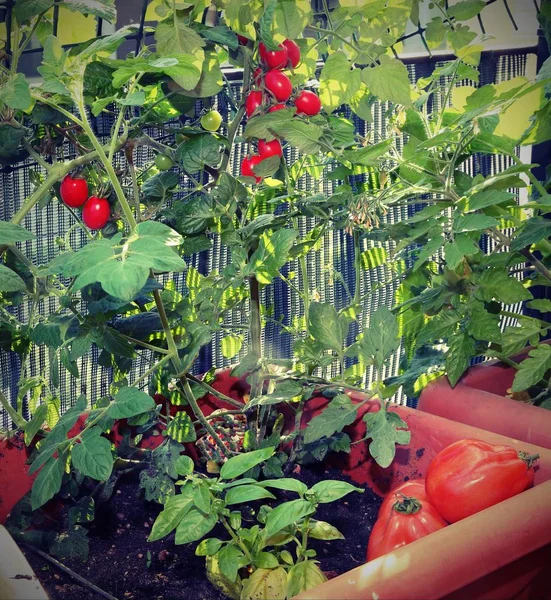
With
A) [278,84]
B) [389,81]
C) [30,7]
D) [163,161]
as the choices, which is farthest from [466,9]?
[30,7]

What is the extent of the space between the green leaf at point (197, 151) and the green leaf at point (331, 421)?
0.36m

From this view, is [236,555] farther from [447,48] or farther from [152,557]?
[447,48]

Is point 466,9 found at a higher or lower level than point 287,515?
higher

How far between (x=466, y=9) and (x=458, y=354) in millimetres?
494

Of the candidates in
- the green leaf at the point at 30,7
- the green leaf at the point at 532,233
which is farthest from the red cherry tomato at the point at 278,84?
the green leaf at the point at 532,233

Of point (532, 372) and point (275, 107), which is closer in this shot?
point (275, 107)

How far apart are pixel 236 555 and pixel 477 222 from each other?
45cm

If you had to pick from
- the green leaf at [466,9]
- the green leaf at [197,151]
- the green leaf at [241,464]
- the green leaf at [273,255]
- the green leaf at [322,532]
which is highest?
the green leaf at [466,9]

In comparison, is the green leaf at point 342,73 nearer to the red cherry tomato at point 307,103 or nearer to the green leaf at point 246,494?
the red cherry tomato at point 307,103

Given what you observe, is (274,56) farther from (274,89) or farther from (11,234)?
(11,234)

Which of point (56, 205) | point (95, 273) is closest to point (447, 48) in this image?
point (56, 205)

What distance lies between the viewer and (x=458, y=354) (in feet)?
3.02

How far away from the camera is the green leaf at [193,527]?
2.12 feet

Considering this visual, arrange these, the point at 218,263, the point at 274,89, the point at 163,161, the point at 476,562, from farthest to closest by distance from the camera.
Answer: the point at 218,263, the point at 163,161, the point at 274,89, the point at 476,562
